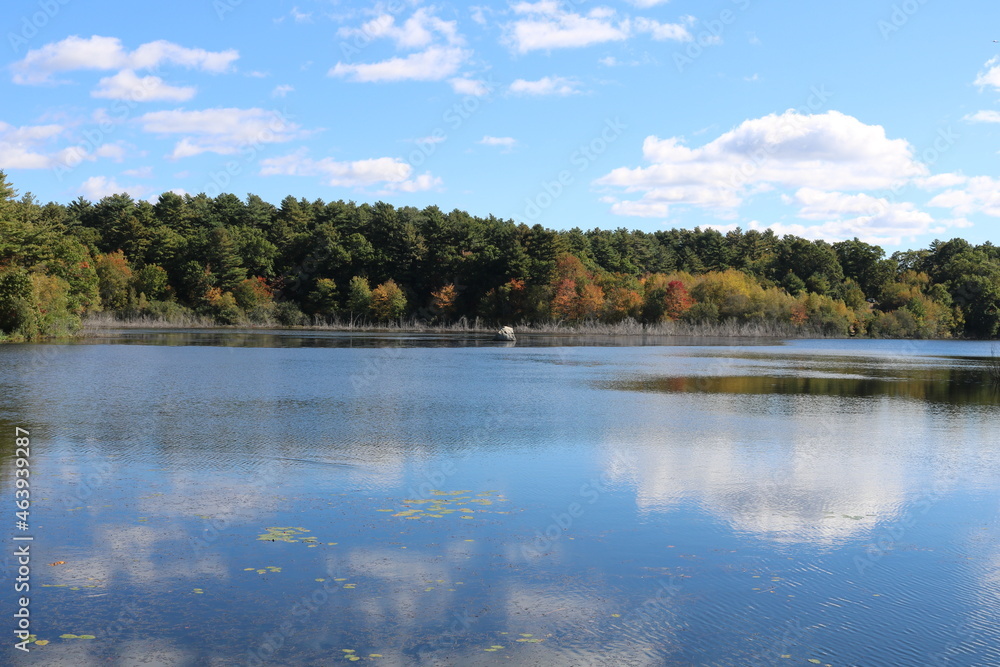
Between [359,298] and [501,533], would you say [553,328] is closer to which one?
[359,298]

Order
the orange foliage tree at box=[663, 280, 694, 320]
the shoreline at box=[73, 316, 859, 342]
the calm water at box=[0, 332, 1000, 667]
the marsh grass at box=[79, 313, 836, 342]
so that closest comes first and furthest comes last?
the calm water at box=[0, 332, 1000, 667] < the shoreline at box=[73, 316, 859, 342] < the marsh grass at box=[79, 313, 836, 342] < the orange foliage tree at box=[663, 280, 694, 320]

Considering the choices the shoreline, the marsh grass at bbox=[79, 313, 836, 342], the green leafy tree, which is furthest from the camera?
the green leafy tree

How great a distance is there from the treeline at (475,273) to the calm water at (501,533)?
51.4m

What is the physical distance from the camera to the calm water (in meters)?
4.85

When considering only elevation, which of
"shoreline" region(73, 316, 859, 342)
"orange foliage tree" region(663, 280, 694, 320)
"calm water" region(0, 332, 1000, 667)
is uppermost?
"orange foliage tree" region(663, 280, 694, 320)

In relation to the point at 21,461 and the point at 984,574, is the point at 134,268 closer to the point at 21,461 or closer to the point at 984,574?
the point at 21,461

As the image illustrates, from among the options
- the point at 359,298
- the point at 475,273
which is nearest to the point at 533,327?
the point at 475,273

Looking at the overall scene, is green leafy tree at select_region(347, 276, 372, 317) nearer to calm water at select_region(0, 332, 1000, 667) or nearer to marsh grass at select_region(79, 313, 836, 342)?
marsh grass at select_region(79, 313, 836, 342)

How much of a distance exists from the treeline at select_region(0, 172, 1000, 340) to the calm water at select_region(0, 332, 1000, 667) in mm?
51435

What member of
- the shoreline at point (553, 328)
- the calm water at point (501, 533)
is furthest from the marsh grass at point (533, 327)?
the calm water at point (501, 533)

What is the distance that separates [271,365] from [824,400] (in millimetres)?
15214

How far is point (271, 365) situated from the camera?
2428 cm

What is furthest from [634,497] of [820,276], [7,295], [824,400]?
[820,276]

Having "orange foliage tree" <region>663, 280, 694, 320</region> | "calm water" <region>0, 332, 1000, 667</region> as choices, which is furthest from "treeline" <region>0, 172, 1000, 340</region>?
"calm water" <region>0, 332, 1000, 667</region>
